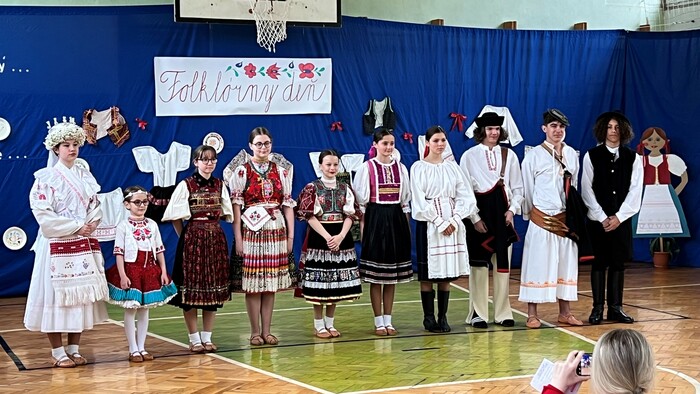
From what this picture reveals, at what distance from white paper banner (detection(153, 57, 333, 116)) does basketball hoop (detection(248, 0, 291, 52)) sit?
1.08ft

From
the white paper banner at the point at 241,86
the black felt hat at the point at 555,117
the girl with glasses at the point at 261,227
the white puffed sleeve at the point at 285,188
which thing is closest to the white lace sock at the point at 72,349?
the girl with glasses at the point at 261,227

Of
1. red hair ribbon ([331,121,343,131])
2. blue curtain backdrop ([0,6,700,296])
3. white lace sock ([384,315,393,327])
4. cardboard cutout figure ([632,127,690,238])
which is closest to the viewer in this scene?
white lace sock ([384,315,393,327])

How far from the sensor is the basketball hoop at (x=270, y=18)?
9.10 metres

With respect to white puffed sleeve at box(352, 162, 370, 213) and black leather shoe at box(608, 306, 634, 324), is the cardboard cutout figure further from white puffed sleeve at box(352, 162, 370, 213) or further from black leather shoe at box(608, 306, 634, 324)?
white puffed sleeve at box(352, 162, 370, 213)

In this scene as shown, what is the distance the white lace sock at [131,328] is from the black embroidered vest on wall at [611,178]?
339cm

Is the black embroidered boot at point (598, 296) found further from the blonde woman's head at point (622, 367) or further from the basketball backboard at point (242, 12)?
the blonde woman's head at point (622, 367)

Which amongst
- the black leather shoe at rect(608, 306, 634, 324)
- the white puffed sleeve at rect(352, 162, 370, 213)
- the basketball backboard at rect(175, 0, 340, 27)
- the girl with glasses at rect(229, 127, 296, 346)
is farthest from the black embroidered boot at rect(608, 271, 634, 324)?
the basketball backboard at rect(175, 0, 340, 27)

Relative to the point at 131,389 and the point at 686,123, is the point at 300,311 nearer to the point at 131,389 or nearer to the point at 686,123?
the point at 131,389

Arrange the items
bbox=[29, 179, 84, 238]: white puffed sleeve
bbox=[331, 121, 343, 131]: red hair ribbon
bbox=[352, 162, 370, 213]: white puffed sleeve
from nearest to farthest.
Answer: bbox=[29, 179, 84, 238]: white puffed sleeve → bbox=[352, 162, 370, 213]: white puffed sleeve → bbox=[331, 121, 343, 131]: red hair ribbon

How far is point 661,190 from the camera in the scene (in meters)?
10.5

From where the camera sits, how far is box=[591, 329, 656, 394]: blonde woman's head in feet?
7.36

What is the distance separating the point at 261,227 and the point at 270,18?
368 centimetres

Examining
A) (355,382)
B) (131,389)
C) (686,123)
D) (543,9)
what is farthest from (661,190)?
(131,389)

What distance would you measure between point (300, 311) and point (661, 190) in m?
4.79
